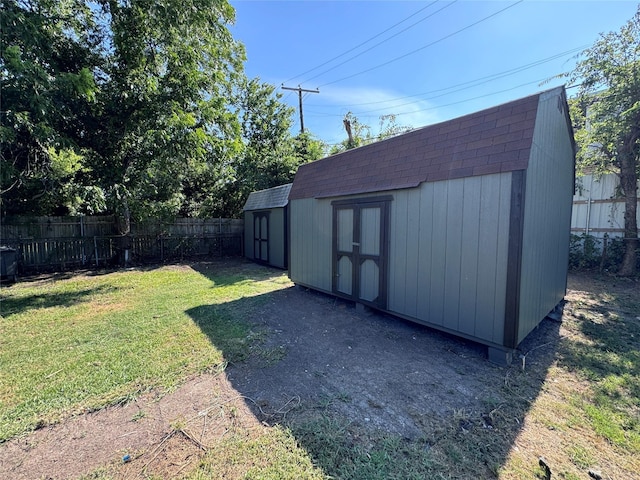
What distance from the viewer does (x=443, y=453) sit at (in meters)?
1.85

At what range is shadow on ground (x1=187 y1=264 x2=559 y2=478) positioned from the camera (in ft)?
6.06

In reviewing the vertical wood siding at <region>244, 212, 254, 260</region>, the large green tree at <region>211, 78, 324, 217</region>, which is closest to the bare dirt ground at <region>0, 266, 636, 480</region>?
the vertical wood siding at <region>244, 212, 254, 260</region>

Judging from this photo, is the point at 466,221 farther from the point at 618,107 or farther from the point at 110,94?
the point at 110,94

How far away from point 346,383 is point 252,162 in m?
12.0

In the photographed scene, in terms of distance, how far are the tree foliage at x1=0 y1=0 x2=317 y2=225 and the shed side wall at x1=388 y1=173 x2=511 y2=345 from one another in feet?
18.2

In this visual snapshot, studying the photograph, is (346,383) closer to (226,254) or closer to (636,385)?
(636,385)

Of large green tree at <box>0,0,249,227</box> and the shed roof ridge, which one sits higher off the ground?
large green tree at <box>0,0,249,227</box>

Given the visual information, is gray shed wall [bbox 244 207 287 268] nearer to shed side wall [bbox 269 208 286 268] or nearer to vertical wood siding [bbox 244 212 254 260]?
shed side wall [bbox 269 208 286 268]

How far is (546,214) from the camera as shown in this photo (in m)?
3.75

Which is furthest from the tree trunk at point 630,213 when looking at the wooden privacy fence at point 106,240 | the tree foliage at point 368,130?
the wooden privacy fence at point 106,240

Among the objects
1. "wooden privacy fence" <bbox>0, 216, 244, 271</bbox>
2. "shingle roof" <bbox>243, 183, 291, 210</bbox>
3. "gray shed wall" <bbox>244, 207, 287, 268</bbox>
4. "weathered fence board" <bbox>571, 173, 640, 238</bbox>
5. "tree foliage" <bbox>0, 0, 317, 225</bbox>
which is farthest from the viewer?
"shingle roof" <bbox>243, 183, 291, 210</bbox>

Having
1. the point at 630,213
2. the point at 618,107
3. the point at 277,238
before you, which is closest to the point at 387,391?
the point at 277,238

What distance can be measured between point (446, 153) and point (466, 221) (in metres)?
0.90

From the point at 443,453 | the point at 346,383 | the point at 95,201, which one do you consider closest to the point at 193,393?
the point at 346,383
